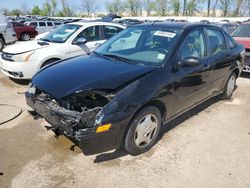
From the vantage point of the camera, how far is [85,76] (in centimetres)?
328

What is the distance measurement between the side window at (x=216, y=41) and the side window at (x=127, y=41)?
4.15 ft

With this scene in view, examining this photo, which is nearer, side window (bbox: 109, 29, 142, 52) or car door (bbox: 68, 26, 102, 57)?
side window (bbox: 109, 29, 142, 52)

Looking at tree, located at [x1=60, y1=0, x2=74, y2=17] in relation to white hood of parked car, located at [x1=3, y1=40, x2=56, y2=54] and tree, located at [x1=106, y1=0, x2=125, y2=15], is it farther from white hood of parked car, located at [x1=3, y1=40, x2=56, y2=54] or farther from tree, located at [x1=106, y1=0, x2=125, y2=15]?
white hood of parked car, located at [x1=3, y1=40, x2=56, y2=54]

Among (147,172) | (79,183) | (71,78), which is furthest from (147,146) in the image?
(71,78)

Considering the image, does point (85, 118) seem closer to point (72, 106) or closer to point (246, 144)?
point (72, 106)

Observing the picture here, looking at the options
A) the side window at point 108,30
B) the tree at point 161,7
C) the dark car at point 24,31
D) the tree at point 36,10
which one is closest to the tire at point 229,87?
the side window at point 108,30

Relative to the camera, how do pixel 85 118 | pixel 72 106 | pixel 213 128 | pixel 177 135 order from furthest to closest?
pixel 213 128 < pixel 177 135 < pixel 72 106 < pixel 85 118

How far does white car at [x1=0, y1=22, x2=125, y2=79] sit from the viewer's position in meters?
6.19

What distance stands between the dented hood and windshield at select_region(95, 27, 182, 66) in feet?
0.81

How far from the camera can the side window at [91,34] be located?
6969 mm

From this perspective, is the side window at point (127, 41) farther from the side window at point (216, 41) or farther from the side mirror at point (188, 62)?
the side window at point (216, 41)

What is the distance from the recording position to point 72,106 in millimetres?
3098

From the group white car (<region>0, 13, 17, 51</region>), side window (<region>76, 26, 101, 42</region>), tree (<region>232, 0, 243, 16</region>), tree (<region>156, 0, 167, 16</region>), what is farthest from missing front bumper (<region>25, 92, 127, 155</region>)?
tree (<region>156, 0, 167, 16</region>)

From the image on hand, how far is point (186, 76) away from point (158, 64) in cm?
54
